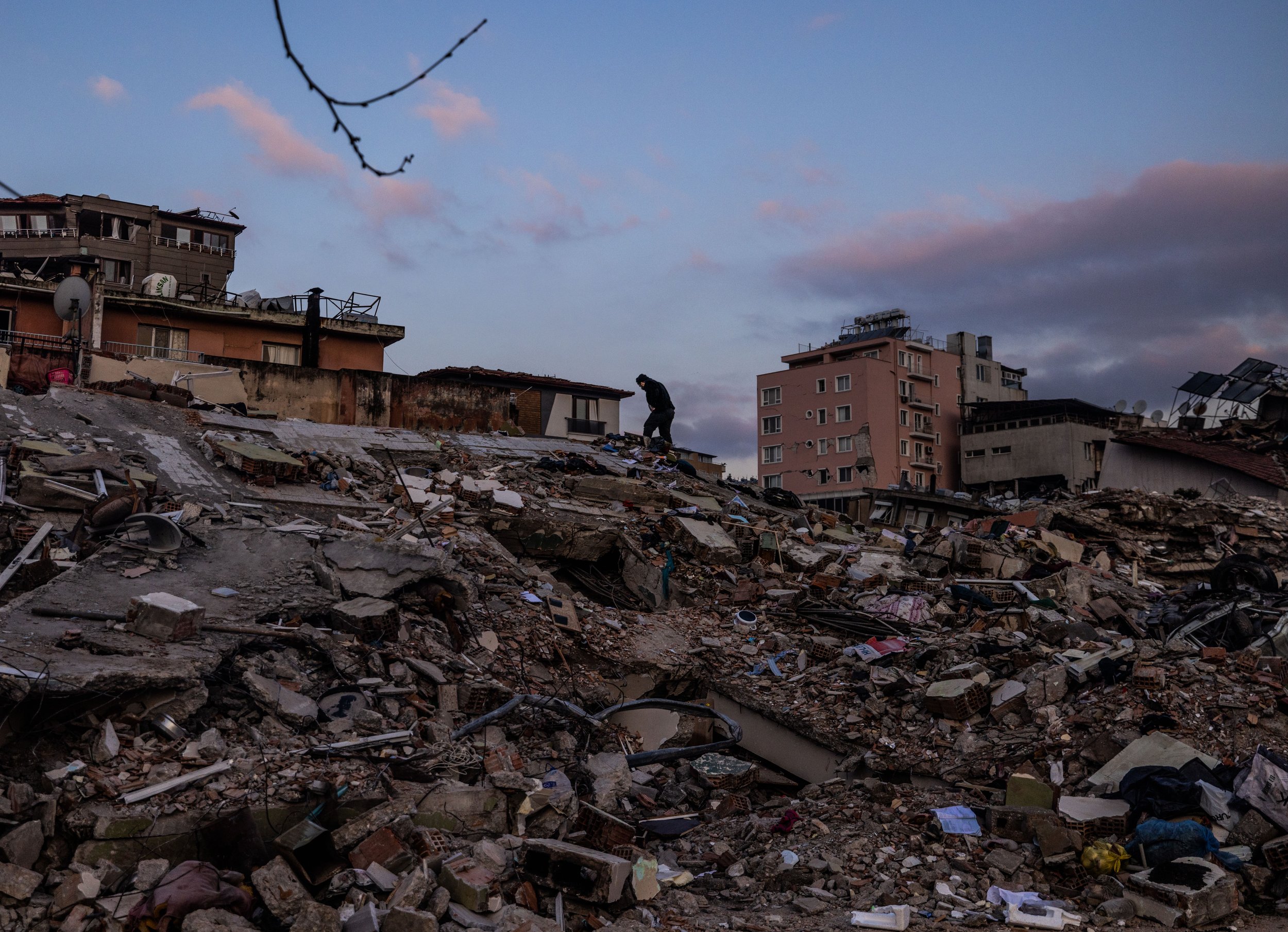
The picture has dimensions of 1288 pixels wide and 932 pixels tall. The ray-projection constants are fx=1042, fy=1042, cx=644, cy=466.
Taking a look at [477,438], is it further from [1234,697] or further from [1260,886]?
[1260,886]

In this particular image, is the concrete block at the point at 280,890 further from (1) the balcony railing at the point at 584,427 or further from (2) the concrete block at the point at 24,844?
(1) the balcony railing at the point at 584,427

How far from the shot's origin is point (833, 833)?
7.35m

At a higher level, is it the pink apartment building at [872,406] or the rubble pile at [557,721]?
the pink apartment building at [872,406]

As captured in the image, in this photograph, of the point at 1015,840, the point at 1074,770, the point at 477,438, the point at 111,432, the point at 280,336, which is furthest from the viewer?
the point at 280,336

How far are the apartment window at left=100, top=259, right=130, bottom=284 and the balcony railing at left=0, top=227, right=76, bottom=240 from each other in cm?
175

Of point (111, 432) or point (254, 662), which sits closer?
point (254, 662)

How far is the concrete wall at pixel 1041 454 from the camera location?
139 feet

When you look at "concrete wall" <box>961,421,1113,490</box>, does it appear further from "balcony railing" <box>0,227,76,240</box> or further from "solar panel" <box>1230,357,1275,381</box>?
"balcony railing" <box>0,227,76,240</box>

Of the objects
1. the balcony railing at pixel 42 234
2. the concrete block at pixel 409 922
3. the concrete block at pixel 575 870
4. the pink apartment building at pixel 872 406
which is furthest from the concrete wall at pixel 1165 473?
the balcony railing at pixel 42 234

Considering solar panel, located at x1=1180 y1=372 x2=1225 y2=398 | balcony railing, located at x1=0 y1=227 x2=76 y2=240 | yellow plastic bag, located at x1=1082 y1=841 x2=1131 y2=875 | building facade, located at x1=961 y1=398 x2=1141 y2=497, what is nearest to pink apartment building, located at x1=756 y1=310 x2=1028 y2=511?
building facade, located at x1=961 y1=398 x2=1141 y2=497

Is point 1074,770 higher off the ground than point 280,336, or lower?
lower

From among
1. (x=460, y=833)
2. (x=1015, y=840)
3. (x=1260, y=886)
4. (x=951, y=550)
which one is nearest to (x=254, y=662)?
(x=460, y=833)

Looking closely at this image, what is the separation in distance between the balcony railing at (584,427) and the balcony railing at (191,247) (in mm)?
20215

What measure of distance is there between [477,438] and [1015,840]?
12991 mm
